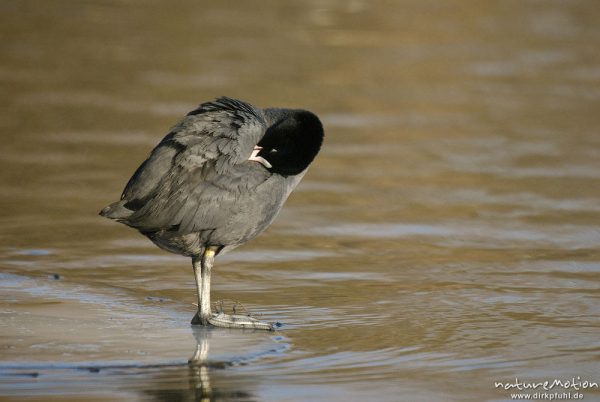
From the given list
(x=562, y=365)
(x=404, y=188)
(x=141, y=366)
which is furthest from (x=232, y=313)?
(x=404, y=188)

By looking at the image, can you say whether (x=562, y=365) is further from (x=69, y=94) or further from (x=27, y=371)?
(x=69, y=94)

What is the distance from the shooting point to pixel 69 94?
528 inches

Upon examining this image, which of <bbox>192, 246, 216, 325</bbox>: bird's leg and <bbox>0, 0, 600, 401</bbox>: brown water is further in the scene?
<bbox>192, 246, 216, 325</bbox>: bird's leg

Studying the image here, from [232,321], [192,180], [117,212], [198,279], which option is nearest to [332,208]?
[198,279]

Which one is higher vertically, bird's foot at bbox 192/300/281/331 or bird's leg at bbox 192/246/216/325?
bird's leg at bbox 192/246/216/325

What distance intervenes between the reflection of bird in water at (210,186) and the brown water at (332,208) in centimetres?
44

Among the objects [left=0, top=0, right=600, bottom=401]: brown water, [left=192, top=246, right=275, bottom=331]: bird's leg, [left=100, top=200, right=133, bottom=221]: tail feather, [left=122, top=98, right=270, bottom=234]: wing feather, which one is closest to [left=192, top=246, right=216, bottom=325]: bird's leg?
[left=192, top=246, right=275, bottom=331]: bird's leg

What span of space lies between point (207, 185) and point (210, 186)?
0.06 feet

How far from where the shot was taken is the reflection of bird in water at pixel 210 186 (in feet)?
21.6

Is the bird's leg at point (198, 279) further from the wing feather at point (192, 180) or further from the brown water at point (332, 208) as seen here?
the wing feather at point (192, 180)

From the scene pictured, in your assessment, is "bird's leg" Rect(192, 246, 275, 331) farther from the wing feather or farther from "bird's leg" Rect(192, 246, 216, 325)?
Result: the wing feather

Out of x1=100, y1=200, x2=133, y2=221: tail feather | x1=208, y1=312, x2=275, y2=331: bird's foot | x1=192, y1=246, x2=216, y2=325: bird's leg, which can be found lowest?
x1=208, y1=312, x2=275, y2=331: bird's foot

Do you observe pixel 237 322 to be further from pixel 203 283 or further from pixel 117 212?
pixel 117 212

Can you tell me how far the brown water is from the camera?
6.04 metres
